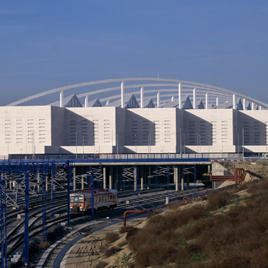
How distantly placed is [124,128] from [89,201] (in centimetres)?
7522

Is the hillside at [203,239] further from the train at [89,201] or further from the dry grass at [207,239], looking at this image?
the train at [89,201]

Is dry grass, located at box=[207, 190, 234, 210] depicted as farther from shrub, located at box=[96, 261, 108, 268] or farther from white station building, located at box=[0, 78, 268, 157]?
white station building, located at box=[0, 78, 268, 157]

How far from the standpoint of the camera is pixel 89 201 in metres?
58.7

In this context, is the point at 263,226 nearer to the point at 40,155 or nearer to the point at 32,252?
the point at 32,252

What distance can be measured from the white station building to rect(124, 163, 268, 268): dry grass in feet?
277

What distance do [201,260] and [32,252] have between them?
1609 cm

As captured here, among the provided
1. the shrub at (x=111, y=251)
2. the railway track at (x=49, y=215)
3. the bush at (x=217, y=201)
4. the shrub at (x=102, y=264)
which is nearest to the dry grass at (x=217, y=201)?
the bush at (x=217, y=201)

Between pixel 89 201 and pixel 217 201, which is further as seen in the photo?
pixel 89 201

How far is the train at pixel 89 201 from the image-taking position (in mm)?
57688

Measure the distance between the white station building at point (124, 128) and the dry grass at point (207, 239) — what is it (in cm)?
8452

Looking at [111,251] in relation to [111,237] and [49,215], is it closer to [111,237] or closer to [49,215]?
[111,237]

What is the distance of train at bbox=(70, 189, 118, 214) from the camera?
189ft

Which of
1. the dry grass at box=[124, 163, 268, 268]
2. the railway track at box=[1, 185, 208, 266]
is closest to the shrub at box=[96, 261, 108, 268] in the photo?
the dry grass at box=[124, 163, 268, 268]

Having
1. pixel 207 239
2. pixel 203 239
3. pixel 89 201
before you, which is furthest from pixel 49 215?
pixel 207 239
